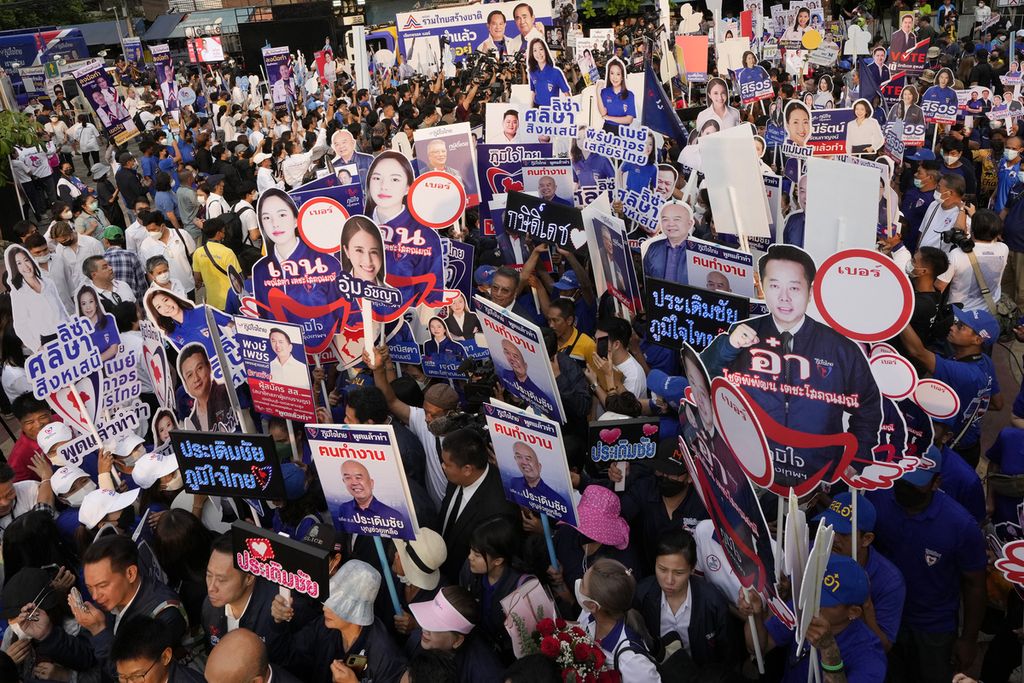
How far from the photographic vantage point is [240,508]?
518cm

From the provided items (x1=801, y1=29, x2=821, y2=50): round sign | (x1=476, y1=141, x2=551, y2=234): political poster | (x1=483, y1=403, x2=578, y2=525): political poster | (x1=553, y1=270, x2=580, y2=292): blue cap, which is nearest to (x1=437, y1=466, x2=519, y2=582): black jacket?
(x1=483, y1=403, x2=578, y2=525): political poster

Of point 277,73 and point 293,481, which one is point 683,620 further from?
point 277,73

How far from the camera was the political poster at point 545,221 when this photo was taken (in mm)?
7051

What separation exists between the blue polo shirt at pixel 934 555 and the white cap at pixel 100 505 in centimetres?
400

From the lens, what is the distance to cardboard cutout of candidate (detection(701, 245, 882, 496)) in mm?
3559


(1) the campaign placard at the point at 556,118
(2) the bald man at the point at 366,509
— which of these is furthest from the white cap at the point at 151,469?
(1) the campaign placard at the point at 556,118

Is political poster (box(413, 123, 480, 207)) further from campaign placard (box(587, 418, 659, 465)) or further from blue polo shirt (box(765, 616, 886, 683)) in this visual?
blue polo shirt (box(765, 616, 886, 683))

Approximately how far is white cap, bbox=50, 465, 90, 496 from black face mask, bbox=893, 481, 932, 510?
4.51 meters

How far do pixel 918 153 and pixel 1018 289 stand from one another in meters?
2.97

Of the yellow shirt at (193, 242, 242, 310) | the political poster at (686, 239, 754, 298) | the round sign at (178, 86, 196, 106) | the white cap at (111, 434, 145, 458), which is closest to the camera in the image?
the white cap at (111, 434, 145, 458)

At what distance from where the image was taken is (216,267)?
804 centimetres

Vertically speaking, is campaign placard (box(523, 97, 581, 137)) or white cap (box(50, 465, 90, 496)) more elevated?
campaign placard (box(523, 97, 581, 137))

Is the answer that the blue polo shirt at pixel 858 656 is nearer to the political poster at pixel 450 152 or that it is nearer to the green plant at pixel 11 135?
the political poster at pixel 450 152

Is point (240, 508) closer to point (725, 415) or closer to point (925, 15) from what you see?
point (725, 415)
